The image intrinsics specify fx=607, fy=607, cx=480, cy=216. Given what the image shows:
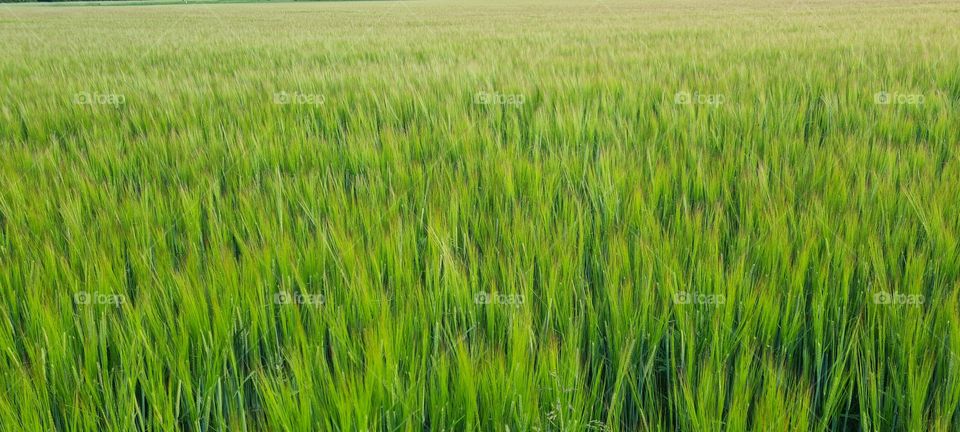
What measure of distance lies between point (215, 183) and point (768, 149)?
1.37 meters

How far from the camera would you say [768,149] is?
5.27 feet

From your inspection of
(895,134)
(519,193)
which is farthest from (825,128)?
(519,193)

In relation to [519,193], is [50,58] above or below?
above

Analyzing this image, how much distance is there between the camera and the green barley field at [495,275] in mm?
642

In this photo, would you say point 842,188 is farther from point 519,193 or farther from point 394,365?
point 394,365

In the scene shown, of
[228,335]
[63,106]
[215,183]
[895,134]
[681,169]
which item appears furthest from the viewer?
[63,106]

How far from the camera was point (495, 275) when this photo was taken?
91 centimetres

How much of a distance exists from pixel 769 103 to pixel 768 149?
0.75m

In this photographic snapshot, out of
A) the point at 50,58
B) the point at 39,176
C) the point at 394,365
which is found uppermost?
the point at 50,58

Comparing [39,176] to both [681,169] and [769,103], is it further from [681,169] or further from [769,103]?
[769,103]

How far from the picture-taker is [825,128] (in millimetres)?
1971

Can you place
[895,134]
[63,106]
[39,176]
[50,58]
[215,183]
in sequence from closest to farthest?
[215,183] < [39,176] < [895,134] < [63,106] < [50,58]

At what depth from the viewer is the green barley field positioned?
64cm

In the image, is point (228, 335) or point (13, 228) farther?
point (13, 228)
